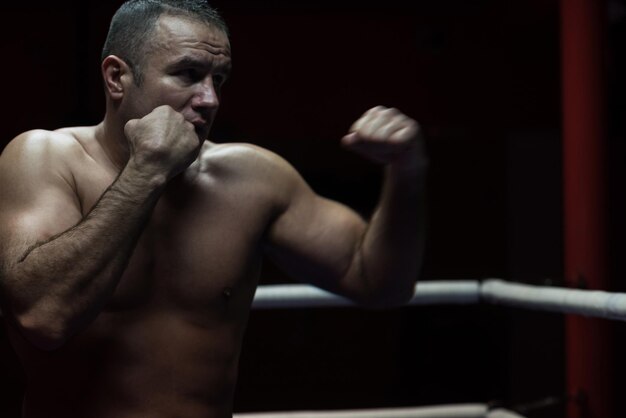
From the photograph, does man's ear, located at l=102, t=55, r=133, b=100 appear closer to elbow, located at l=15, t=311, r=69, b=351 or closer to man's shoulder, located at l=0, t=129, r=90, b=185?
man's shoulder, located at l=0, t=129, r=90, b=185

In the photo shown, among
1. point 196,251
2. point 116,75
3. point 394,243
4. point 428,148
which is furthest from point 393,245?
point 428,148

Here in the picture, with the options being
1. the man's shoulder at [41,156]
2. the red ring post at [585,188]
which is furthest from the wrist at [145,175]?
the red ring post at [585,188]

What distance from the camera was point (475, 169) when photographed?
15.4 ft

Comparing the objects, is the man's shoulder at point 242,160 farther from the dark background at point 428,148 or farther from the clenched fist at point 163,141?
the dark background at point 428,148

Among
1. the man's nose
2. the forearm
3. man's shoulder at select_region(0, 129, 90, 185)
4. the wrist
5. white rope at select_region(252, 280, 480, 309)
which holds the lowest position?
white rope at select_region(252, 280, 480, 309)

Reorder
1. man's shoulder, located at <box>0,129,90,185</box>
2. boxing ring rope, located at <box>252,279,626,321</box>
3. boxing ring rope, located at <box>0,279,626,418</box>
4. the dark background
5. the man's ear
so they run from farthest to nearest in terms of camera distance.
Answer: the dark background, boxing ring rope, located at <box>0,279,626,418</box>, boxing ring rope, located at <box>252,279,626,321</box>, the man's ear, man's shoulder, located at <box>0,129,90,185</box>

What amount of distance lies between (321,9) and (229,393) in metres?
3.19

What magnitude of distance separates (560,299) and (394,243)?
1.32ft

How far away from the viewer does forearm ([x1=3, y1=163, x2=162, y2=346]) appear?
124 centimetres

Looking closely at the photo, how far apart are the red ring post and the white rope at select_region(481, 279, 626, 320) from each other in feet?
0.60

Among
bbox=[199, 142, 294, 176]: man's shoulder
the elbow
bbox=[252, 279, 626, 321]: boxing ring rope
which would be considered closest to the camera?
the elbow

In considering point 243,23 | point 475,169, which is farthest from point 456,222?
point 243,23

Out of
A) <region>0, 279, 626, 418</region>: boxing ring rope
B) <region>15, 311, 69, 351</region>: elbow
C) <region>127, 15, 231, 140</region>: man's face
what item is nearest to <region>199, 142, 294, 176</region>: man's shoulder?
<region>127, 15, 231, 140</region>: man's face

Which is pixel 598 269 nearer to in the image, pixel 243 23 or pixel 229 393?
pixel 229 393
